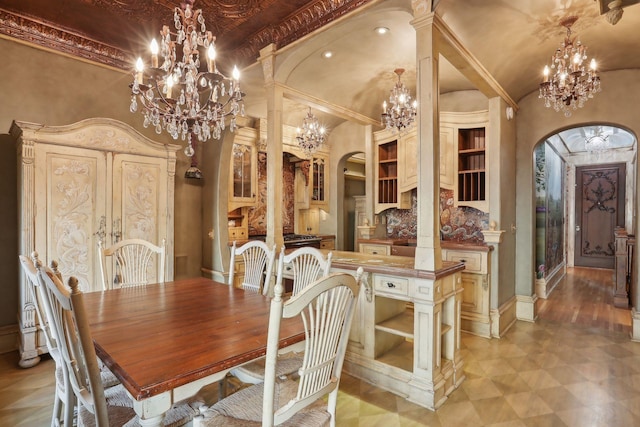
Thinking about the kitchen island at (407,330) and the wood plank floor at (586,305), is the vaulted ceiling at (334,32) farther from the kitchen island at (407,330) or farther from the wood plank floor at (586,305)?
the wood plank floor at (586,305)

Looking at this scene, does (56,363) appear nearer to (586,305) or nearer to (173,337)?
(173,337)

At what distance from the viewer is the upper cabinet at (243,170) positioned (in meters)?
4.78

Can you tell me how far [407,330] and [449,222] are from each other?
2.56 m

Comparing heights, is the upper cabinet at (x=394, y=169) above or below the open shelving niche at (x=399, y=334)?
above

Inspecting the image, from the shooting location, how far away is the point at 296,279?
8.17 feet

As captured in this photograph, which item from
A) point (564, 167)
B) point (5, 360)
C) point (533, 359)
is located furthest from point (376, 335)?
point (564, 167)

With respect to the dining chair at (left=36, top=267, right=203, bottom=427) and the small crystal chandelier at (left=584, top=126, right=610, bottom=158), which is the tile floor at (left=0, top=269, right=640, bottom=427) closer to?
the dining chair at (left=36, top=267, right=203, bottom=427)

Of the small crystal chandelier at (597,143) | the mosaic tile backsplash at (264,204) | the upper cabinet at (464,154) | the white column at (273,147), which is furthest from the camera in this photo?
the small crystal chandelier at (597,143)

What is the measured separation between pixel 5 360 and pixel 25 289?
2.28 feet

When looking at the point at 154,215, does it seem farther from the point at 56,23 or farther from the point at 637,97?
the point at 637,97

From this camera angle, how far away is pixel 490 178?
379 centimetres

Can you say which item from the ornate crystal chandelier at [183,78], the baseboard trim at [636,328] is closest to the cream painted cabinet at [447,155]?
the baseboard trim at [636,328]

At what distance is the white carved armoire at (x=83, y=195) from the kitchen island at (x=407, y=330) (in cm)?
210

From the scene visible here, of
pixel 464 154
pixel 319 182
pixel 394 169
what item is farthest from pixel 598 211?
pixel 319 182
